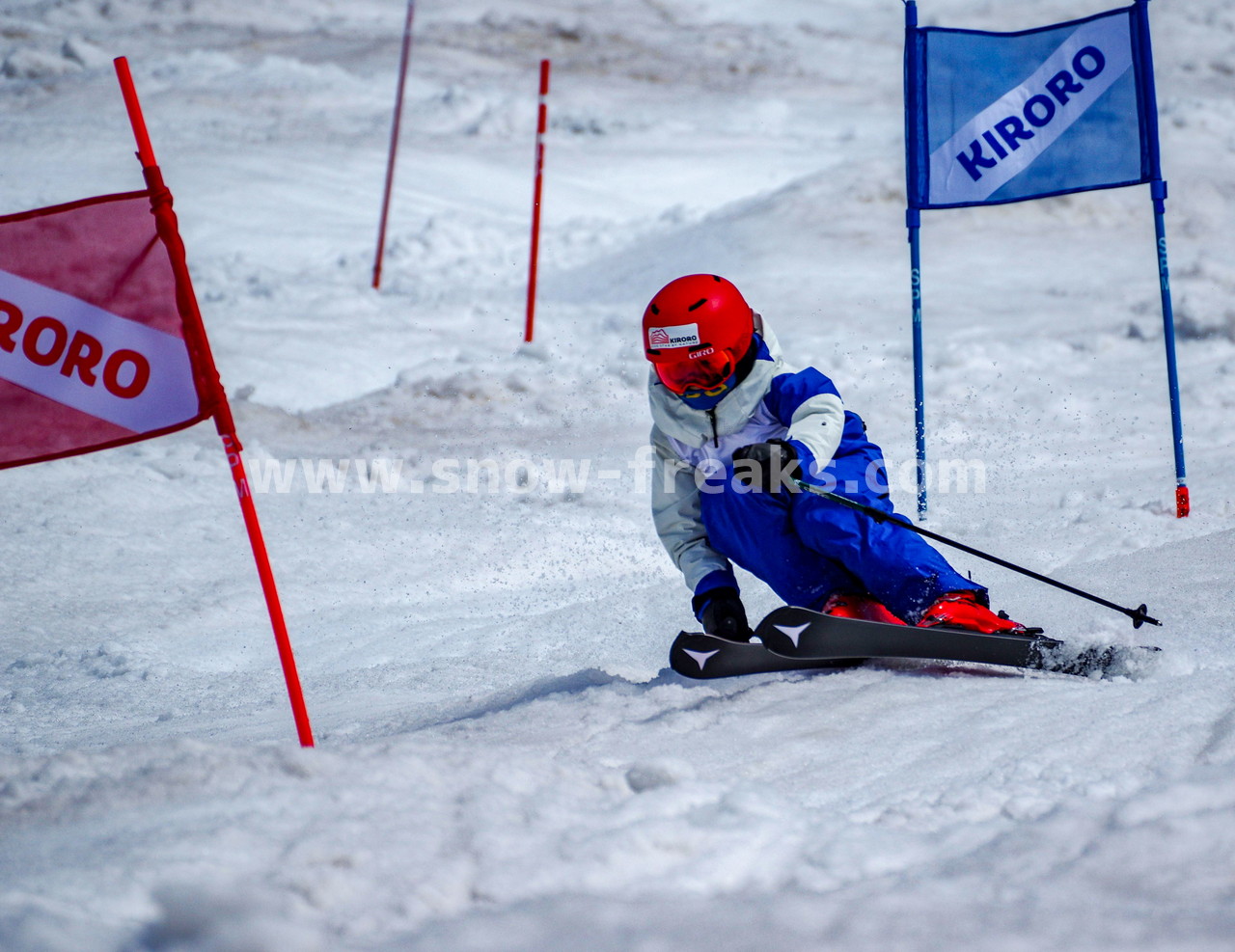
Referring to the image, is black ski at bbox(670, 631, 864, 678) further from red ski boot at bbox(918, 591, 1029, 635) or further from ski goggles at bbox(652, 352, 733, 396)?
ski goggles at bbox(652, 352, 733, 396)

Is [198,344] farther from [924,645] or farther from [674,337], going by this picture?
[924,645]

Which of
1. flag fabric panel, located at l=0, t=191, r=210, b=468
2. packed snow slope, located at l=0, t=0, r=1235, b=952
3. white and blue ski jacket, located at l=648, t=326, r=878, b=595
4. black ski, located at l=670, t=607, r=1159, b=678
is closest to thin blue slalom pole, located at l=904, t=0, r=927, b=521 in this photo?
packed snow slope, located at l=0, t=0, r=1235, b=952

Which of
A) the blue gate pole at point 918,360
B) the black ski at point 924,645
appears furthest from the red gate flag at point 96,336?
the blue gate pole at point 918,360

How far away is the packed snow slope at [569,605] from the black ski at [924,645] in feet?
0.26

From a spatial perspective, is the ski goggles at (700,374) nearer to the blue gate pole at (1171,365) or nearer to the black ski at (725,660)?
the black ski at (725,660)

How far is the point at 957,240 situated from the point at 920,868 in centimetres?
1177

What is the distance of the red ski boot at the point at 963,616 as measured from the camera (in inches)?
132

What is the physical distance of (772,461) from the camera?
3320mm

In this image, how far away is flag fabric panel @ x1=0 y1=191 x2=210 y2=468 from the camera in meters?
3.06

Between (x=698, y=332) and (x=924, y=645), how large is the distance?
111cm

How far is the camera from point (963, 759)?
2.55 m

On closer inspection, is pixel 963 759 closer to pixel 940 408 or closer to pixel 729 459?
pixel 729 459
